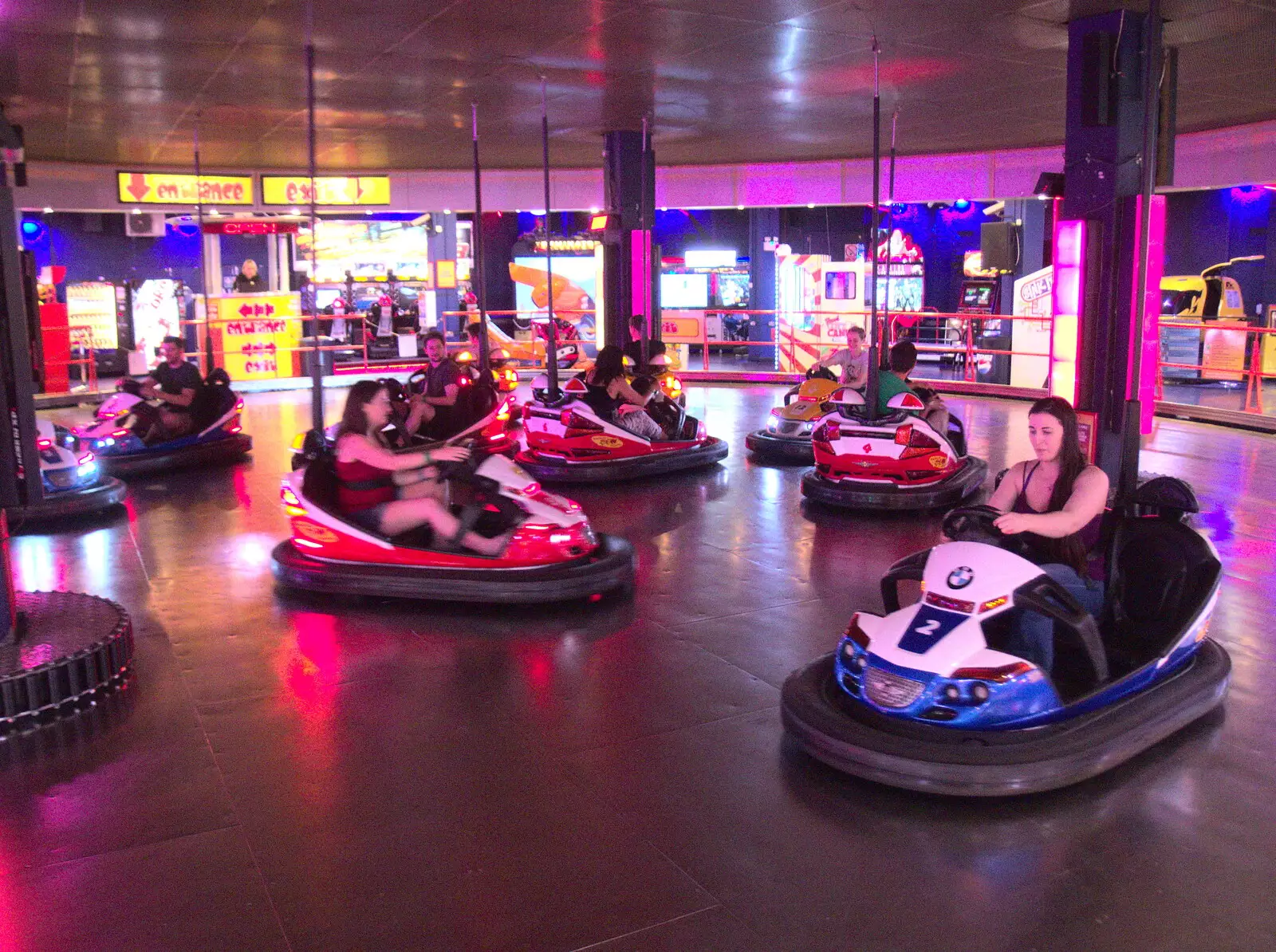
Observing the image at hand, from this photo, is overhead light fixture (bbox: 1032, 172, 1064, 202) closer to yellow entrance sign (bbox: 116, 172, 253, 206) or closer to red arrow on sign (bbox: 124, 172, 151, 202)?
yellow entrance sign (bbox: 116, 172, 253, 206)

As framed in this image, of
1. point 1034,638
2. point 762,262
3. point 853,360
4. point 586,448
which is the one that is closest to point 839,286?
point 762,262

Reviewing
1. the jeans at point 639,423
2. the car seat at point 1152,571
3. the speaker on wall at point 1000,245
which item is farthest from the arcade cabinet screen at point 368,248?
the car seat at point 1152,571

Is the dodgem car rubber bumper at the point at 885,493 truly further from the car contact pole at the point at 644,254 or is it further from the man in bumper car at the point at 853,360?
the car contact pole at the point at 644,254

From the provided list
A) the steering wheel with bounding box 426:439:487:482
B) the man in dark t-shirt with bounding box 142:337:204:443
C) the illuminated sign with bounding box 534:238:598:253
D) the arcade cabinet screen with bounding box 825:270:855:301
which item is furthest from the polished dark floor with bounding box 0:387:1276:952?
the illuminated sign with bounding box 534:238:598:253

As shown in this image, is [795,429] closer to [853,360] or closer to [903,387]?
[853,360]

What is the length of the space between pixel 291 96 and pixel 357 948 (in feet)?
22.6

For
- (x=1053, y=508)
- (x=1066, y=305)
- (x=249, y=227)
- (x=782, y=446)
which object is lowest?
(x=782, y=446)

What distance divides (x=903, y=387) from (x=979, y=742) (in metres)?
4.23

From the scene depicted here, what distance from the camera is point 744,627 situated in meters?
3.93

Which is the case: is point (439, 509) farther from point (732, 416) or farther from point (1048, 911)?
point (732, 416)

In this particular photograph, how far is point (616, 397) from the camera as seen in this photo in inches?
279

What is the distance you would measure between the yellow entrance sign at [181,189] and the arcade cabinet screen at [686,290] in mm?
9597

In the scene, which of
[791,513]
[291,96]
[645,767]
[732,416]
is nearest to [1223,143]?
[732,416]

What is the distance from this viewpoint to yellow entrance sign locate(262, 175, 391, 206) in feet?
38.9
